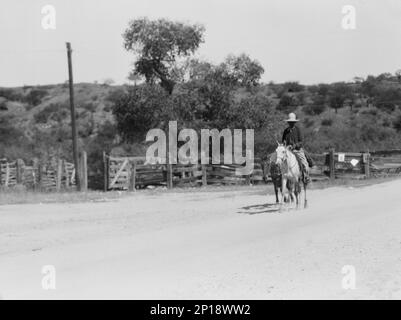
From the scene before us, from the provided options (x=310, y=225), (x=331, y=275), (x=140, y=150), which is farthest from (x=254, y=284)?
(x=140, y=150)

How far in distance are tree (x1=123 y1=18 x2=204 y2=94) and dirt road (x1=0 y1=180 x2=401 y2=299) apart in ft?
77.6

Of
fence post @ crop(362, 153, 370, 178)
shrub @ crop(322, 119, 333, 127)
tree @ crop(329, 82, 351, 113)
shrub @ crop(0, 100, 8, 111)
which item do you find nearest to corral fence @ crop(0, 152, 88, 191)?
fence post @ crop(362, 153, 370, 178)

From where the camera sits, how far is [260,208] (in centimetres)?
1961

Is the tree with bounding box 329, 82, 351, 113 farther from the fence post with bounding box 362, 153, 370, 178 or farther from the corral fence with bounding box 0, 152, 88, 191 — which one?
the corral fence with bounding box 0, 152, 88, 191

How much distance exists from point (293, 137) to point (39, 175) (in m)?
22.3

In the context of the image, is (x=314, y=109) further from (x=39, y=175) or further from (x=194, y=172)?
(x=39, y=175)

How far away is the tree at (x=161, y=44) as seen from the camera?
42406mm

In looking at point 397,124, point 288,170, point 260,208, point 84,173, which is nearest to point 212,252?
point 288,170

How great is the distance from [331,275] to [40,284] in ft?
13.6

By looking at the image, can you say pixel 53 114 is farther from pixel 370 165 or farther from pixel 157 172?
pixel 370 165

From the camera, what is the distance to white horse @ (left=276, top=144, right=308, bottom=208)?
1788 centimetres

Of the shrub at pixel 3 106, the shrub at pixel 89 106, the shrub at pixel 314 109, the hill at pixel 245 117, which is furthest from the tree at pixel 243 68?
the shrub at pixel 3 106

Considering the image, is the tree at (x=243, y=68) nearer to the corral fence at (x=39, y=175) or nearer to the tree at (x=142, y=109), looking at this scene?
the tree at (x=142, y=109)

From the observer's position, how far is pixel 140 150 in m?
44.6
